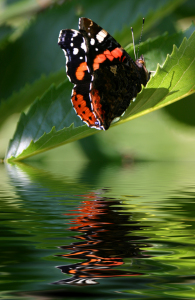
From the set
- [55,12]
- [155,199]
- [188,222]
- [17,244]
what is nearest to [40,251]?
[17,244]

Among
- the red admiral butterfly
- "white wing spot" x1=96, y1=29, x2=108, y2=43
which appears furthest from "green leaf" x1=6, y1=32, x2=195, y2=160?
"white wing spot" x1=96, y1=29, x2=108, y2=43

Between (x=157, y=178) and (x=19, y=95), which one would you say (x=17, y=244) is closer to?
(x=19, y=95)

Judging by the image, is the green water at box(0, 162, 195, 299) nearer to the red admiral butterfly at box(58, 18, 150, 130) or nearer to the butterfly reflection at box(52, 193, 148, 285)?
the butterfly reflection at box(52, 193, 148, 285)

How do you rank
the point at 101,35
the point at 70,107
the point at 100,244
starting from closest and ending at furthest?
the point at 100,244 → the point at 70,107 → the point at 101,35

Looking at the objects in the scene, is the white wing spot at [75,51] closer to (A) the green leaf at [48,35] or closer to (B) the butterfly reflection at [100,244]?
→ (A) the green leaf at [48,35]

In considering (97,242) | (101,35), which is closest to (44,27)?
(101,35)

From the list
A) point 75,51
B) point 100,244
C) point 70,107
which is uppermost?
point 75,51

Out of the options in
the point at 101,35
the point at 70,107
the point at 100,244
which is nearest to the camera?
the point at 100,244

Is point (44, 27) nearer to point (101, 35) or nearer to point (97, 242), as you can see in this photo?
point (101, 35)
